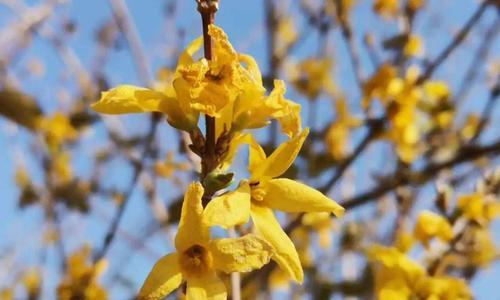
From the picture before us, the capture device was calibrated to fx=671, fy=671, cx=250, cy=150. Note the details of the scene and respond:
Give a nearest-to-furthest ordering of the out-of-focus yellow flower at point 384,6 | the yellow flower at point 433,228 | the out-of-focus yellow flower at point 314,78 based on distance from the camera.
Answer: the yellow flower at point 433,228 < the out-of-focus yellow flower at point 384,6 < the out-of-focus yellow flower at point 314,78

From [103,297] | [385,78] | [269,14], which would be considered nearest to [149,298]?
[103,297]

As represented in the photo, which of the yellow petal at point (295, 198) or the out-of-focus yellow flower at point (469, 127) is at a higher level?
the out-of-focus yellow flower at point (469, 127)

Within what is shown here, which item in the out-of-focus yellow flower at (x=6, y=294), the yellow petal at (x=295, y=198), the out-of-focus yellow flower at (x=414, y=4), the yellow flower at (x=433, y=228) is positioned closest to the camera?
the yellow petal at (x=295, y=198)

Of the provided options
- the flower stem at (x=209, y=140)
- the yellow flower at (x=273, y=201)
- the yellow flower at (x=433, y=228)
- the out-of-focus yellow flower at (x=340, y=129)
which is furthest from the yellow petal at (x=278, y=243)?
the out-of-focus yellow flower at (x=340, y=129)

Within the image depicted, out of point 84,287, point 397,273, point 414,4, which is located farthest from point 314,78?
point 84,287

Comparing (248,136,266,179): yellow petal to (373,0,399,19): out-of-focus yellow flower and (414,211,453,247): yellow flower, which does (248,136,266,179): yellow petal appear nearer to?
(414,211,453,247): yellow flower

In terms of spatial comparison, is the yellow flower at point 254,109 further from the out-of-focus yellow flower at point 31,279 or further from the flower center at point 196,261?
the out-of-focus yellow flower at point 31,279

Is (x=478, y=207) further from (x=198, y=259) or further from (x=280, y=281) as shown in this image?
(x=280, y=281)

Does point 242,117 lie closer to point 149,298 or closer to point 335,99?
point 149,298
